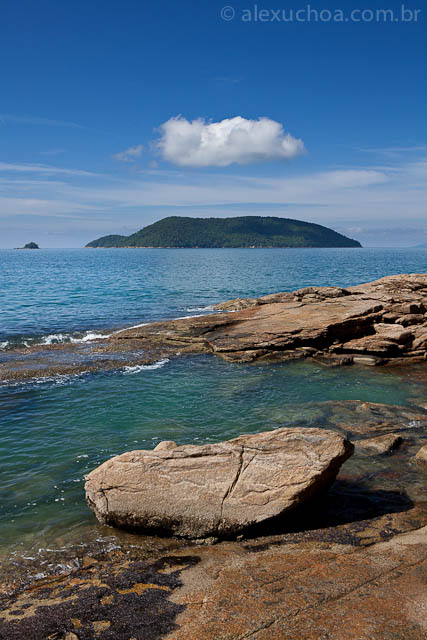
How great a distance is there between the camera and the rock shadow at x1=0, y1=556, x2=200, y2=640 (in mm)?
6734

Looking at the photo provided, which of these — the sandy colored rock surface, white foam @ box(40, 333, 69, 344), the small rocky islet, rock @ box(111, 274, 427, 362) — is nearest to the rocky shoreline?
rock @ box(111, 274, 427, 362)

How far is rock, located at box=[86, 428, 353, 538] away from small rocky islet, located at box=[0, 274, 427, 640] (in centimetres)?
3

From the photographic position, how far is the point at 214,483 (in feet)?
33.2

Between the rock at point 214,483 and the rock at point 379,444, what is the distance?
3674mm

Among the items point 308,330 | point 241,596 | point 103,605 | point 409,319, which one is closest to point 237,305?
point 308,330

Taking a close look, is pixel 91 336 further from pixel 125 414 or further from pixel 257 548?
pixel 257 548

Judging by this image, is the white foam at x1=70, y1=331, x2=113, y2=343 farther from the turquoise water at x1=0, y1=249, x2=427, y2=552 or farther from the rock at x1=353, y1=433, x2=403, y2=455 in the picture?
the rock at x1=353, y1=433, x2=403, y2=455

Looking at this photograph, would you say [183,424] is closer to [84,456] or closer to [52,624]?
[84,456]

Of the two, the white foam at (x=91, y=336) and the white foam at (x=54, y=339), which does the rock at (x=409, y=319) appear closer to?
the white foam at (x=91, y=336)

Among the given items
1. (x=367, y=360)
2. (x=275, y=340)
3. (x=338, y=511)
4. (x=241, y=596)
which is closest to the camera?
(x=241, y=596)

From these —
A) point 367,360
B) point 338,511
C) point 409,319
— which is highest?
point 409,319

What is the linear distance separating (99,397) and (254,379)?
814 cm

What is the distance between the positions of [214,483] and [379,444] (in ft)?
22.8

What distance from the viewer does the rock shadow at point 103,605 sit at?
673 centimetres
